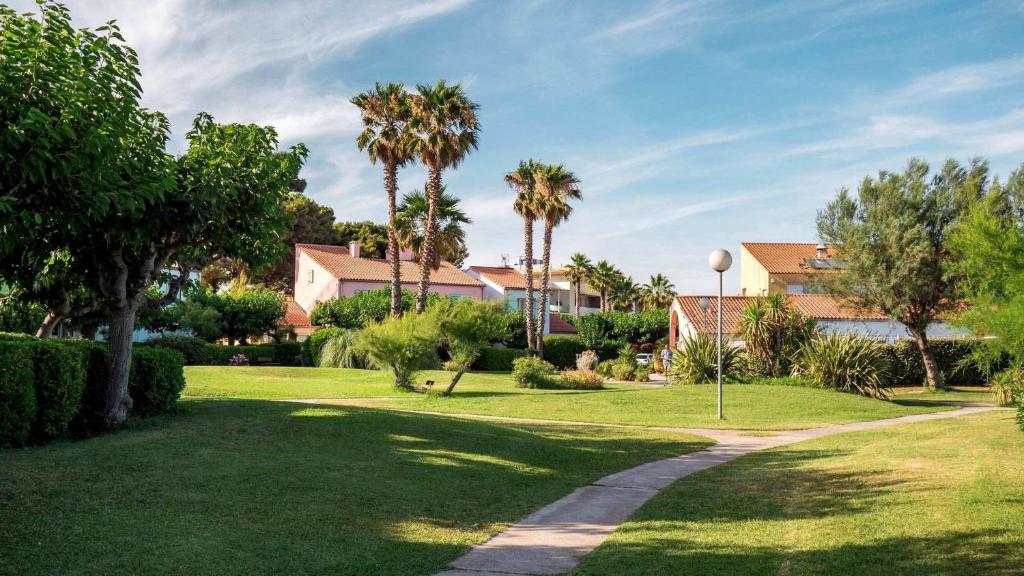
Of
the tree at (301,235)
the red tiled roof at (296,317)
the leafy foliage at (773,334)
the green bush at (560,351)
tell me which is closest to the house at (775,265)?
the green bush at (560,351)

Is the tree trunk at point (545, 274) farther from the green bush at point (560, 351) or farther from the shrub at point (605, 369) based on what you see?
the shrub at point (605, 369)

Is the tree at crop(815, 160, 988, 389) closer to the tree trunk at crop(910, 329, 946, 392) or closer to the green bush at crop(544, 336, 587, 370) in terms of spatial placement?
the tree trunk at crop(910, 329, 946, 392)

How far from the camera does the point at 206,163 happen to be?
12758mm

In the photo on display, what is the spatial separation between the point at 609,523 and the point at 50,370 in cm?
807

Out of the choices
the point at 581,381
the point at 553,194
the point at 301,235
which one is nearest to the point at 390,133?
the point at 553,194

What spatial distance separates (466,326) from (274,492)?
722 inches

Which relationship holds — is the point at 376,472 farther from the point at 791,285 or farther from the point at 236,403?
the point at 791,285

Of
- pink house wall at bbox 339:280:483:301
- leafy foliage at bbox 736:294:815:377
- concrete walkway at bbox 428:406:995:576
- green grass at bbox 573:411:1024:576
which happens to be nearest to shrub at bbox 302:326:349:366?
pink house wall at bbox 339:280:483:301

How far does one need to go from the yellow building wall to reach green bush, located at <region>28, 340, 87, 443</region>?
167 ft

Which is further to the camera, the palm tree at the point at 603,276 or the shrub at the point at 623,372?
the palm tree at the point at 603,276

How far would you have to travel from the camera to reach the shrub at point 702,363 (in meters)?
29.9

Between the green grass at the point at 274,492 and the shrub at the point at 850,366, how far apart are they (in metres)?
16.0

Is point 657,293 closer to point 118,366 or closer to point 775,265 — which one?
point 775,265

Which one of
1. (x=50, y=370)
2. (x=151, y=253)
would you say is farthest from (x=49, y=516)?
(x=151, y=253)
